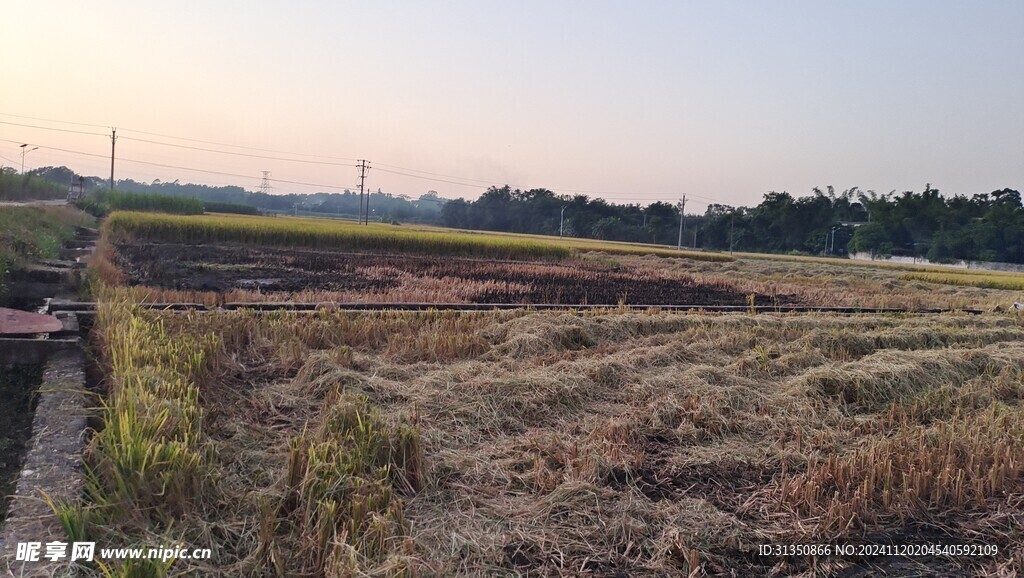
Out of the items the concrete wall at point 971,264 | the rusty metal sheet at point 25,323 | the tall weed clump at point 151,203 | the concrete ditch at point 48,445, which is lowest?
the concrete ditch at point 48,445

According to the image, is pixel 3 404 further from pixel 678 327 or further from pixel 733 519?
pixel 678 327

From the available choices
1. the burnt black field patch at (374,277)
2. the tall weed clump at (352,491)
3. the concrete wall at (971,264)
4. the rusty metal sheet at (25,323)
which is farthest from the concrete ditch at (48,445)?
the concrete wall at (971,264)

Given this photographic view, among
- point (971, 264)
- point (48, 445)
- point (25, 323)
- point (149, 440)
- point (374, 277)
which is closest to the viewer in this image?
point (149, 440)

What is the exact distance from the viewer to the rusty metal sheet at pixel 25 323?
452cm

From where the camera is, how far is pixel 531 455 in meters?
3.20

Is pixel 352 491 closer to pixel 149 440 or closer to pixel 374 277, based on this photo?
pixel 149 440

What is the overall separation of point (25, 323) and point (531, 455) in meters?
4.18

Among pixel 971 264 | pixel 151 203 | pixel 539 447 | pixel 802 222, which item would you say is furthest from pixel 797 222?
pixel 539 447

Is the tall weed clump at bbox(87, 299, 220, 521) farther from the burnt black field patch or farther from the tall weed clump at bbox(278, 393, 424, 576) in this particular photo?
the burnt black field patch

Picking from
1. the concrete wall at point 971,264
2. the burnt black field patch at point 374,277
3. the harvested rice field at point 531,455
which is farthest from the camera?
the concrete wall at point 971,264

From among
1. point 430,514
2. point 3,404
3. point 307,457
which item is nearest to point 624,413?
point 430,514

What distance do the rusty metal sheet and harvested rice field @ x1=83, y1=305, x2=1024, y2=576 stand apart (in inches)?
14.9

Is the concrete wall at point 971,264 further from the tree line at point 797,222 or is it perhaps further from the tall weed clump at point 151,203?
the tall weed clump at point 151,203

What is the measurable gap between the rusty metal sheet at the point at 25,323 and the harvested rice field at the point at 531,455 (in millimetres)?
378
